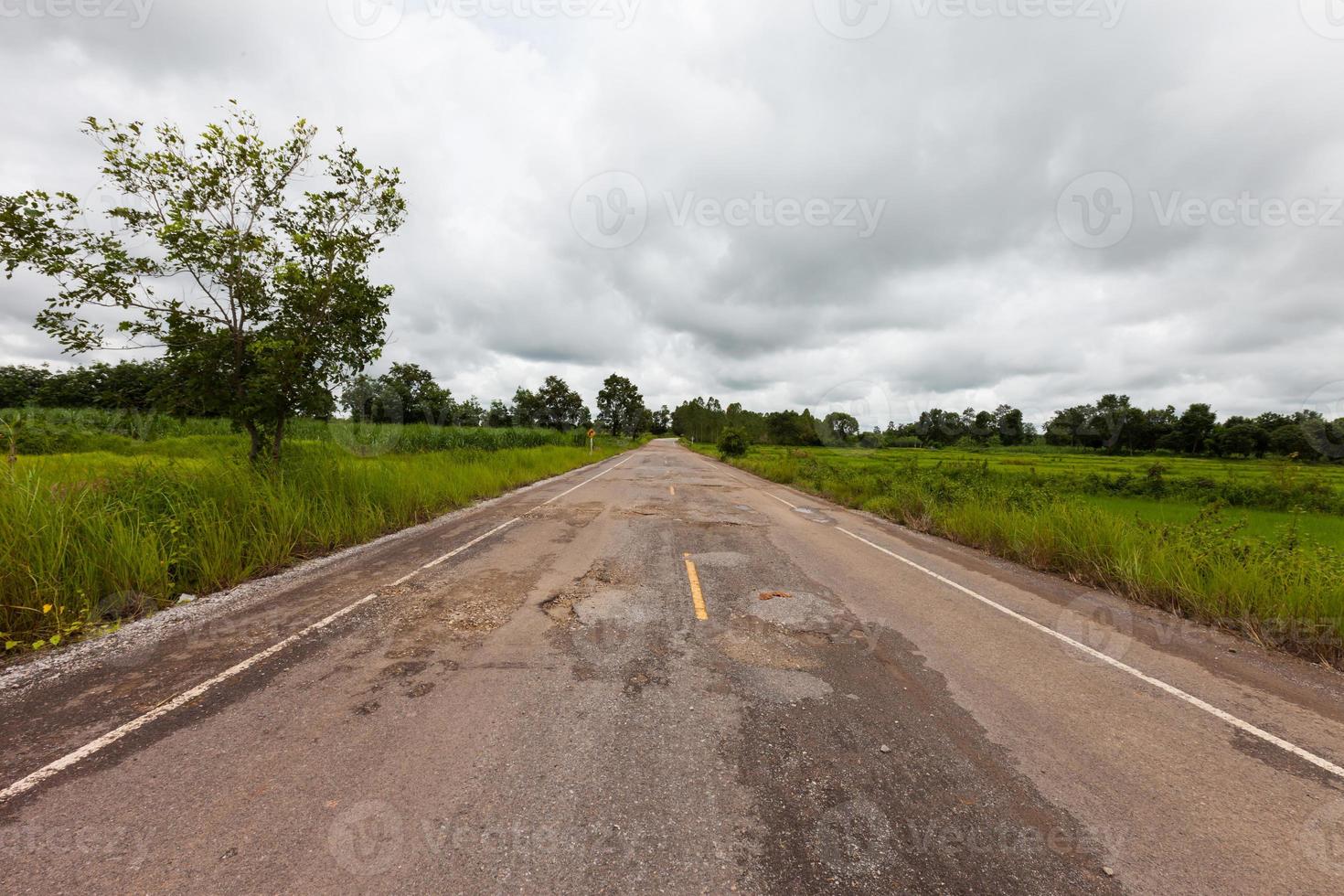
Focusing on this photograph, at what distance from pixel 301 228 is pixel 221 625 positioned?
22.8 feet

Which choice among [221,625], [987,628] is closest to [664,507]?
[987,628]

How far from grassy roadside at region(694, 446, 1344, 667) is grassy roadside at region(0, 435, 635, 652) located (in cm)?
1068

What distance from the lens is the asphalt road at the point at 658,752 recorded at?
2.03 meters

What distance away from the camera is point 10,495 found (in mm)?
4621

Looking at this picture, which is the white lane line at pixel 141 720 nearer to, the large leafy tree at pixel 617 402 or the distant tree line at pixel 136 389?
the distant tree line at pixel 136 389

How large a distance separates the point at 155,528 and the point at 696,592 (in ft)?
19.7

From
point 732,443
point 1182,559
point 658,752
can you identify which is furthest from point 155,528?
point 732,443

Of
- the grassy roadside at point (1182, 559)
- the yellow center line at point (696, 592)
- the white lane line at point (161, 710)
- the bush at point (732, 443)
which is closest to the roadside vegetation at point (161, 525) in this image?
the white lane line at point (161, 710)

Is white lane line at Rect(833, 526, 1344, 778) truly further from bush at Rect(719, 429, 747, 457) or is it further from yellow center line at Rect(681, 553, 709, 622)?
bush at Rect(719, 429, 747, 457)

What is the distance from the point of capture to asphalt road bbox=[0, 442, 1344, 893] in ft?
6.65

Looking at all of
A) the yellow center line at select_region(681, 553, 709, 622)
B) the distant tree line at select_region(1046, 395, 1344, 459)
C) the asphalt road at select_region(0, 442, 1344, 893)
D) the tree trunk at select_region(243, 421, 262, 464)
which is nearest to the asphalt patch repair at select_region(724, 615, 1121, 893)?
the asphalt road at select_region(0, 442, 1344, 893)

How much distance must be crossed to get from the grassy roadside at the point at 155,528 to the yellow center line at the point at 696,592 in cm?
511

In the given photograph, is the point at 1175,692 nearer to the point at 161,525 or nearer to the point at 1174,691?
the point at 1174,691

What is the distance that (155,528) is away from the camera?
540 cm
